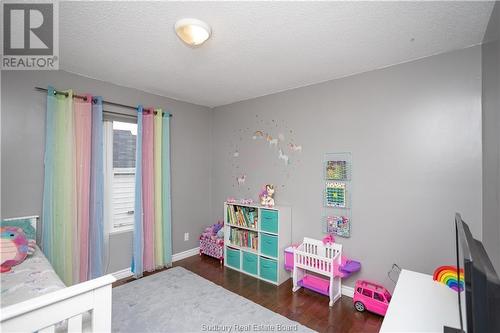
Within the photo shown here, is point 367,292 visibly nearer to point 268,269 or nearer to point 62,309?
point 268,269

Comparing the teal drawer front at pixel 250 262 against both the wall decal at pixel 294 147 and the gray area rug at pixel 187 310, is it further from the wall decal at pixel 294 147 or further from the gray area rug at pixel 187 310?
the wall decal at pixel 294 147

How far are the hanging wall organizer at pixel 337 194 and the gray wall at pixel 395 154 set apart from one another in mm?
70

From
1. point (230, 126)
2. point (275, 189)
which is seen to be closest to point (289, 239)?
point (275, 189)

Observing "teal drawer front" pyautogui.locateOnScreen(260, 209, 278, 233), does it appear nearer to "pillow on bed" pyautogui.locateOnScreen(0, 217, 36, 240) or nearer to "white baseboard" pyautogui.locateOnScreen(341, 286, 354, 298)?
"white baseboard" pyautogui.locateOnScreen(341, 286, 354, 298)

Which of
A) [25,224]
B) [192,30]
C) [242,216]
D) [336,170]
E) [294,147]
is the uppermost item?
[192,30]

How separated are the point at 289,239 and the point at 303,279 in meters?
0.47

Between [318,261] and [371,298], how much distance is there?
21.6 inches

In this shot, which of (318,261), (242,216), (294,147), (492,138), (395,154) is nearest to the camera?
(492,138)

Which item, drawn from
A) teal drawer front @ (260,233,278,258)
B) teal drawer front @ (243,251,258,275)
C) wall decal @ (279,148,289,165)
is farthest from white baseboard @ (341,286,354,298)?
wall decal @ (279,148,289,165)

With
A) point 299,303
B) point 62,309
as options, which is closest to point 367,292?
point 299,303

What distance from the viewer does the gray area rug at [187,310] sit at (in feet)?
6.63

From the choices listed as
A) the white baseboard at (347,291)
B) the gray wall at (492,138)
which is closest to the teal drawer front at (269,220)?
the white baseboard at (347,291)

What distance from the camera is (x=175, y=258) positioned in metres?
3.47

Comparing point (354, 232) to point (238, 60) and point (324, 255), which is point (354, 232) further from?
point (238, 60)
